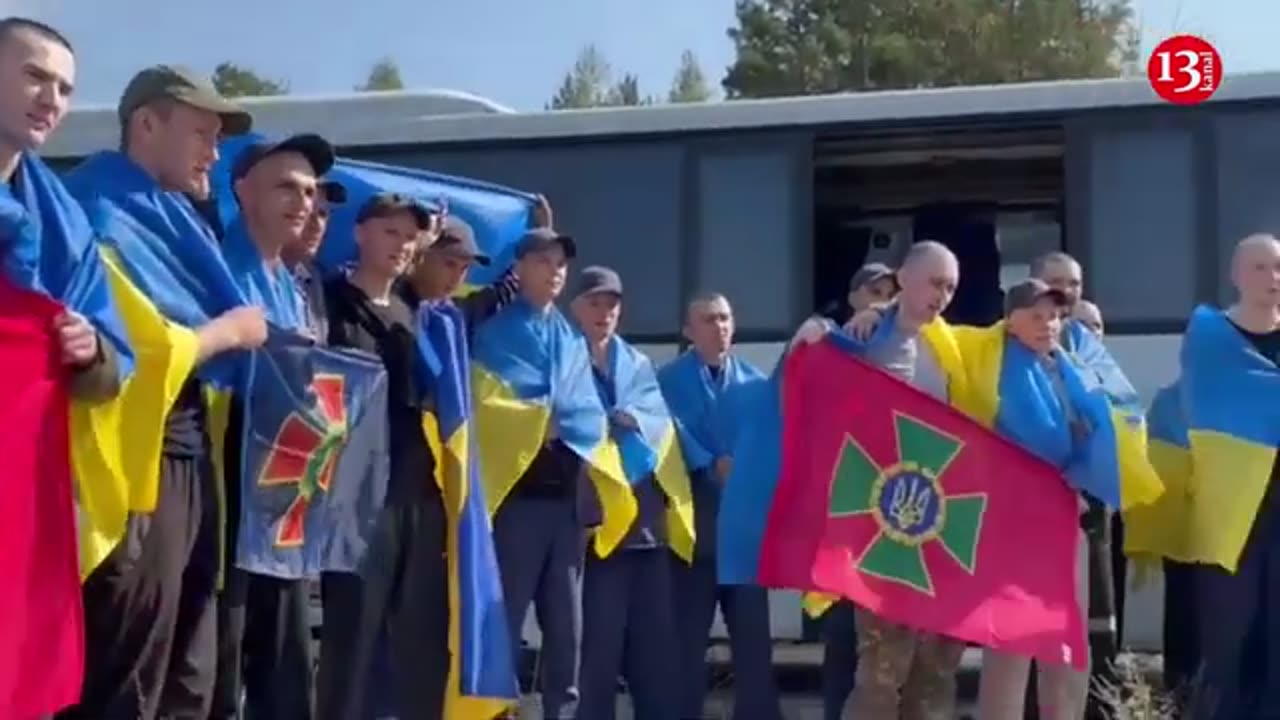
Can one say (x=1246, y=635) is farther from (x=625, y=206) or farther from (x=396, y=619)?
(x=625, y=206)

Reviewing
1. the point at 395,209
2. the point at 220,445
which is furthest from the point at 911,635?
the point at 220,445

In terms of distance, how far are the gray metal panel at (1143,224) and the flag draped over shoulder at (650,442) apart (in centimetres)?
275

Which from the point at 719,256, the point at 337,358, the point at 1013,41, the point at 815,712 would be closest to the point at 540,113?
the point at 719,256

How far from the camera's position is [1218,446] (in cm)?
657

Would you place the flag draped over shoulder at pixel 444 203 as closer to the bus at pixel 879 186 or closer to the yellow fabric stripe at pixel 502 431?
the yellow fabric stripe at pixel 502 431

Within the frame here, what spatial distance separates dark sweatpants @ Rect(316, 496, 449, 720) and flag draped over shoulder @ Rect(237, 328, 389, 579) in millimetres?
242

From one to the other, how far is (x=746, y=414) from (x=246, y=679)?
2.50 meters

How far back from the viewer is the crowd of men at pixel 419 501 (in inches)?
172

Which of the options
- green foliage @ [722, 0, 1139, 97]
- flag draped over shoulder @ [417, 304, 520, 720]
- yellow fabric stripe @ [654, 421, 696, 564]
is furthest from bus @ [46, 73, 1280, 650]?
green foliage @ [722, 0, 1139, 97]

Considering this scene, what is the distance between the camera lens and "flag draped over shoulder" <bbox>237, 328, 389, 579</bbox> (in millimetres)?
4895

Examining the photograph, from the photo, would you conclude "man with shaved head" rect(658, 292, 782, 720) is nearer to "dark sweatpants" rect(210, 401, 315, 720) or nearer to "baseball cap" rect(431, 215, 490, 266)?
"baseball cap" rect(431, 215, 490, 266)

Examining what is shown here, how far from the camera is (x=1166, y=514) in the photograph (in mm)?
6895

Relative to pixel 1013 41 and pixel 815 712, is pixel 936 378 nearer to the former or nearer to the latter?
pixel 815 712

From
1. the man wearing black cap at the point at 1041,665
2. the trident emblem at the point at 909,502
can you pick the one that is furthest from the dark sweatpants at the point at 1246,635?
the trident emblem at the point at 909,502
